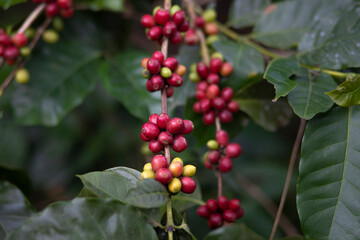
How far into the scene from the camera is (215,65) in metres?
1.17

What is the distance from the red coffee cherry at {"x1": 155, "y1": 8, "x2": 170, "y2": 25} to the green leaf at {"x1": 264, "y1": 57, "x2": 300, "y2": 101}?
0.35m

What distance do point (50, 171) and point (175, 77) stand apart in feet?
4.80

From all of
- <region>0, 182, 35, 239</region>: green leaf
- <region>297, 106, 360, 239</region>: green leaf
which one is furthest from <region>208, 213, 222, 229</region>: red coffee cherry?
<region>0, 182, 35, 239</region>: green leaf

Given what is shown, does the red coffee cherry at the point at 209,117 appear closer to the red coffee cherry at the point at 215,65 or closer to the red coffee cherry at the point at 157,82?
the red coffee cherry at the point at 215,65

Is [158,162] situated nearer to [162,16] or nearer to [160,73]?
[160,73]

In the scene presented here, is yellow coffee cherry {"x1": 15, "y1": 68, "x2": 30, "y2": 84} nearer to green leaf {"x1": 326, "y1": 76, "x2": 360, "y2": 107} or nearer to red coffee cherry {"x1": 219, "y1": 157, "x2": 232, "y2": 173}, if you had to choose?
red coffee cherry {"x1": 219, "y1": 157, "x2": 232, "y2": 173}

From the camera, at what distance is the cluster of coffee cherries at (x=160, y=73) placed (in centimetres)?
91

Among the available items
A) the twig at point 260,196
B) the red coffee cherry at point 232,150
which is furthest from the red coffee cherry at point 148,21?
the twig at point 260,196

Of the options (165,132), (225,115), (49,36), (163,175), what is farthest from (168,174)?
(49,36)

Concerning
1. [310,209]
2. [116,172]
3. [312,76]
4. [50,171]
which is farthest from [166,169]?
[50,171]

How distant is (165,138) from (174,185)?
0.40 feet

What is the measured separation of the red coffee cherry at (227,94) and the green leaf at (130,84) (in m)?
0.33

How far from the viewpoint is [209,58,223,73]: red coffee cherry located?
117cm

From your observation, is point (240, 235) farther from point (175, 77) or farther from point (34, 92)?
point (34, 92)
